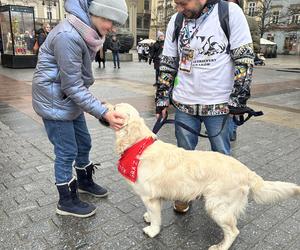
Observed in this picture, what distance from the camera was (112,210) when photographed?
337 centimetres

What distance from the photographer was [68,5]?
2604 mm

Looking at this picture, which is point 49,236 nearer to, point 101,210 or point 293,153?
point 101,210

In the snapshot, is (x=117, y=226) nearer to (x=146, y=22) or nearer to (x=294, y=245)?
(x=294, y=245)

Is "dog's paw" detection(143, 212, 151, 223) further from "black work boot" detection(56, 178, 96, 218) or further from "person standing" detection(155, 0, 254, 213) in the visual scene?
"black work boot" detection(56, 178, 96, 218)

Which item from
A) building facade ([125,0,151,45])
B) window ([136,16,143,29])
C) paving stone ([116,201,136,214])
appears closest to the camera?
paving stone ([116,201,136,214])

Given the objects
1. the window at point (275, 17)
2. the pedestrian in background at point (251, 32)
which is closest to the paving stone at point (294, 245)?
the pedestrian in background at point (251, 32)

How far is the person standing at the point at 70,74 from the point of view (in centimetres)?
254

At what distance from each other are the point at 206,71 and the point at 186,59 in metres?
0.23

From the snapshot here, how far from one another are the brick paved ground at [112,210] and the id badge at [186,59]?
4.97ft

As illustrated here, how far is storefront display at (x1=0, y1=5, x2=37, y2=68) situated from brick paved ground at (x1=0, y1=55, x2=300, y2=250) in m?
11.5

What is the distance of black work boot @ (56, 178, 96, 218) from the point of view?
3.17 metres

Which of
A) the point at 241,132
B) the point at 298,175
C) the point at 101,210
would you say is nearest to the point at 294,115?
the point at 241,132

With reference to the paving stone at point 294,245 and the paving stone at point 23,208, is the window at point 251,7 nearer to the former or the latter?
the paving stone at point 294,245

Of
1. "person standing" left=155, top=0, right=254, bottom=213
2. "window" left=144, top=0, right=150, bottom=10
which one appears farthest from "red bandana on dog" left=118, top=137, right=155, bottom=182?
"window" left=144, top=0, right=150, bottom=10
